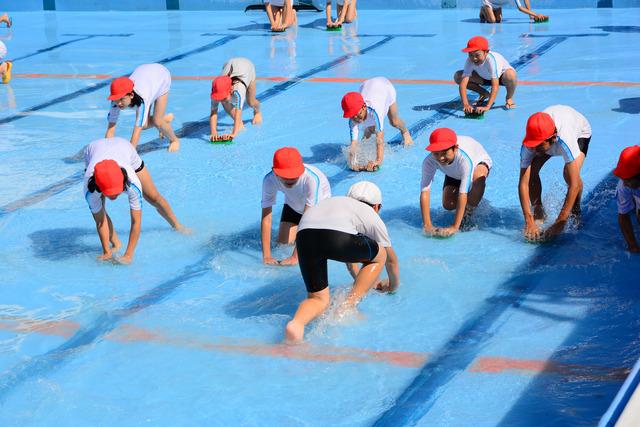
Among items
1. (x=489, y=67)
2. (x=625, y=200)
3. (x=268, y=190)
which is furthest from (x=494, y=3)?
(x=268, y=190)

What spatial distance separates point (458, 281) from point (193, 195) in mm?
3340

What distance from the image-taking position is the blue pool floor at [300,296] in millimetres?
5316

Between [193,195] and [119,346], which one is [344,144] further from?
[119,346]

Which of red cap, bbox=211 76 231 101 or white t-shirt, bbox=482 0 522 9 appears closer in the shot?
red cap, bbox=211 76 231 101

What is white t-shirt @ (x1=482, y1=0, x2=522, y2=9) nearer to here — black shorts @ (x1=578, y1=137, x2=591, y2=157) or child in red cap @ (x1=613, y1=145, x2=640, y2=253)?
black shorts @ (x1=578, y1=137, x2=591, y2=157)

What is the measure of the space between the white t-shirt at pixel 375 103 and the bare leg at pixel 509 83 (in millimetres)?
2270

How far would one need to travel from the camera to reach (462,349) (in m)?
5.78

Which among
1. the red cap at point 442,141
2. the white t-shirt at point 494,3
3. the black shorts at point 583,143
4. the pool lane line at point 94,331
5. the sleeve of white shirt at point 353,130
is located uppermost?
the white t-shirt at point 494,3

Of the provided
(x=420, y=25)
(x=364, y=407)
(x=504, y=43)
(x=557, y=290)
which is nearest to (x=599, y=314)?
(x=557, y=290)

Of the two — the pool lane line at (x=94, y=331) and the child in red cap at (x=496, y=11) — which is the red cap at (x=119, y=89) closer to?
the pool lane line at (x=94, y=331)

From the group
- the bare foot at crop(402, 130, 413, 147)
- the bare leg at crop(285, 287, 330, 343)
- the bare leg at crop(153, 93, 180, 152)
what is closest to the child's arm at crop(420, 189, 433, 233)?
the bare leg at crop(285, 287, 330, 343)

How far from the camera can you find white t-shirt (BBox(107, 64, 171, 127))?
9.61 meters

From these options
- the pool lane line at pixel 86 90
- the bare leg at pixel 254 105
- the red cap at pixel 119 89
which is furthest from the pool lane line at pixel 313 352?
the pool lane line at pixel 86 90

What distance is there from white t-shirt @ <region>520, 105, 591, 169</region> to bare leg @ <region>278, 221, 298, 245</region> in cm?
196
